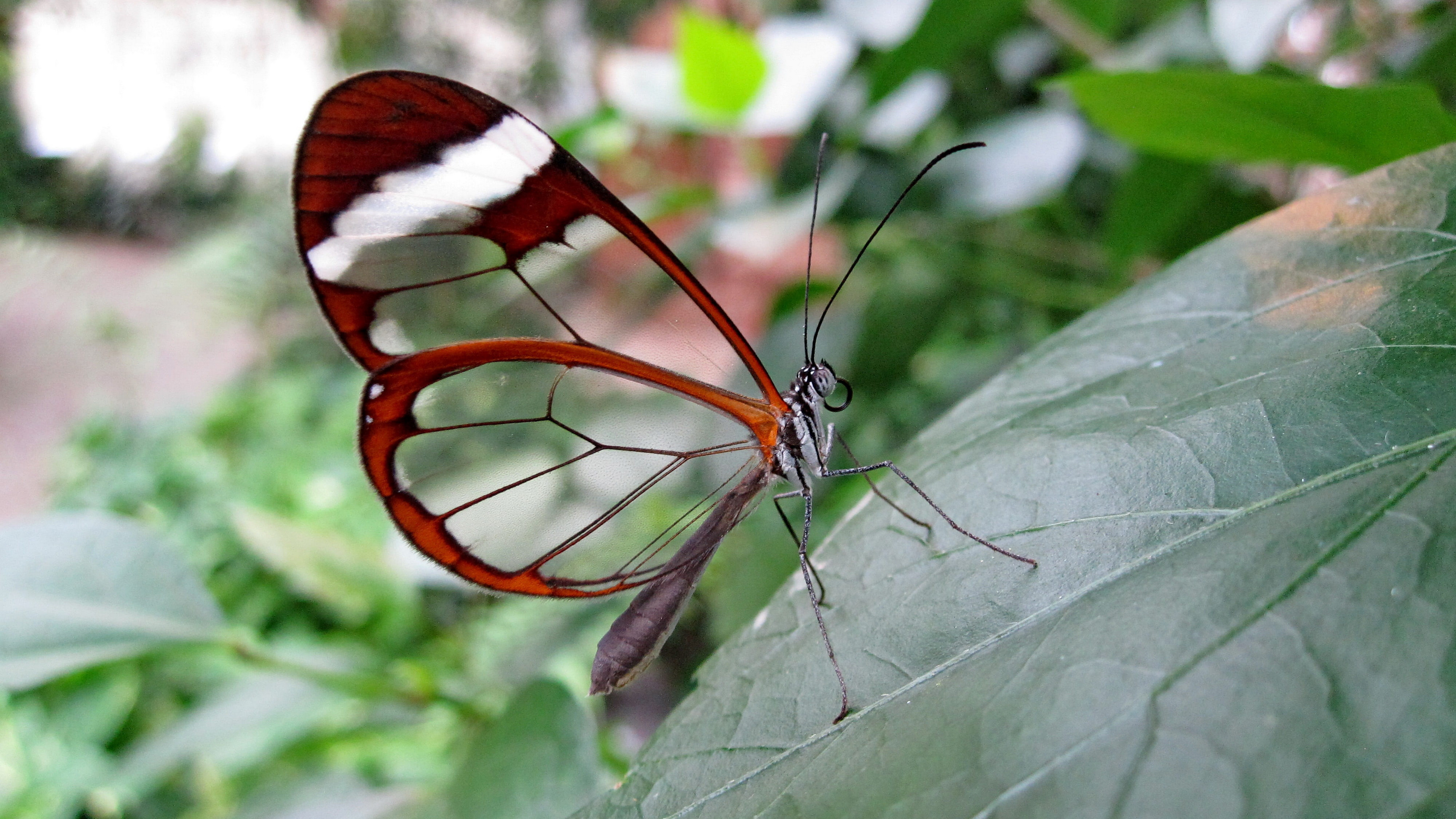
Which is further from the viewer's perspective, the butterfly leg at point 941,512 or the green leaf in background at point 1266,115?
the green leaf in background at point 1266,115

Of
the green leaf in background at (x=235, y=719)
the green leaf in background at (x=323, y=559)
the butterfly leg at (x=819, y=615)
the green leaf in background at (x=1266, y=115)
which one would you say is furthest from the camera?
the green leaf in background at (x=323, y=559)

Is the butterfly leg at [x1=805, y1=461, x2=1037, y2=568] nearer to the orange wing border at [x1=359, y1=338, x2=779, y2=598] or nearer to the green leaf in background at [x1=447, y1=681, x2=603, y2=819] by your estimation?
the orange wing border at [x1=359, y1=338, x2=779, y2=598]

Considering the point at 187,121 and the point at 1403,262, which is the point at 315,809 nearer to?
the point at 1403,262

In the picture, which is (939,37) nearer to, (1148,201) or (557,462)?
(1148,201)

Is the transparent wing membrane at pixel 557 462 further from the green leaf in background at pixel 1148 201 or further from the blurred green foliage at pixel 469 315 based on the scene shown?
the green leaf in background at pixel 1148 201

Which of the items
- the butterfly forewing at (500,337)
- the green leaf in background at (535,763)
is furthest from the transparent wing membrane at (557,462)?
the green leaf in background at (535,763)

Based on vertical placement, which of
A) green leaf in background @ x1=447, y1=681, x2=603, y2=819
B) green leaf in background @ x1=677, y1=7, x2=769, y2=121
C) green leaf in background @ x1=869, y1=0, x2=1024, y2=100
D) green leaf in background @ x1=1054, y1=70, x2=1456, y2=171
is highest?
green leaf in background @ x1=677, y1=7, x2=769, y2=121

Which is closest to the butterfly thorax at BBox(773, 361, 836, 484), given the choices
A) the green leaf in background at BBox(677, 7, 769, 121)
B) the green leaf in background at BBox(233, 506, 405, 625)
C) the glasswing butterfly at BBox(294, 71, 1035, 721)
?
the glasswing butterfly at BBox(294, 71, 1035, 721)
